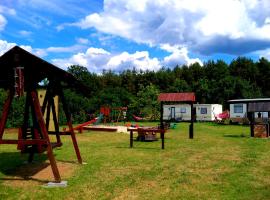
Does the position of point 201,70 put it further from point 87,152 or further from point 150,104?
point 87,152

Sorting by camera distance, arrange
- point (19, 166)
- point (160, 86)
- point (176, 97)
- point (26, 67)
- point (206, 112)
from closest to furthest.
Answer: point (26, 67) → point (19, 166) → point (176, 97) → point (206, 112) → point (160, 86)

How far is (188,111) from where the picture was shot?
48719 mm

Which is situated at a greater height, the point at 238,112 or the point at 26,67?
the point at 26,67

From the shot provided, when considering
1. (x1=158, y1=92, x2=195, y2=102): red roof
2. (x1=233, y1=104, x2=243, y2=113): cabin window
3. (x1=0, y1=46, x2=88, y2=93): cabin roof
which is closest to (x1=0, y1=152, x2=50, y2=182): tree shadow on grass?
(x1=0, y1=46, x2=88, y2=93): cabin roof

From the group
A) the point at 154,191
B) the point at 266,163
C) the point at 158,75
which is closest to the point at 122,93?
the point at 158,75

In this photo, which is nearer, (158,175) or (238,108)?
(158,175)

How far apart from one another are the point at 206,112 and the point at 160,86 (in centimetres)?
2489

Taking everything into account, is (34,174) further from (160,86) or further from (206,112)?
(160,86)

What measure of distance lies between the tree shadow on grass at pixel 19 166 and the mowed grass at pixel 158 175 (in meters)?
0.03

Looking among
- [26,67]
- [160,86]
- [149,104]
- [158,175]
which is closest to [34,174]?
[26,67]

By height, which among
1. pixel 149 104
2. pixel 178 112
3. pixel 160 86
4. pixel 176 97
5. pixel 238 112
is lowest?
pixel 238 112

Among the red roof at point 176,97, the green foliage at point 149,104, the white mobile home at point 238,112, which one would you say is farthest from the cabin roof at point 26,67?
the green foliage at point 149,104

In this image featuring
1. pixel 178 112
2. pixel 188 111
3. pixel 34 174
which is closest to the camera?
pixel 34 174

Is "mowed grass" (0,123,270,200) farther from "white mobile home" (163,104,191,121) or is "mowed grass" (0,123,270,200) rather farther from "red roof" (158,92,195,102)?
"white mobile home" (163,104,191,121)
